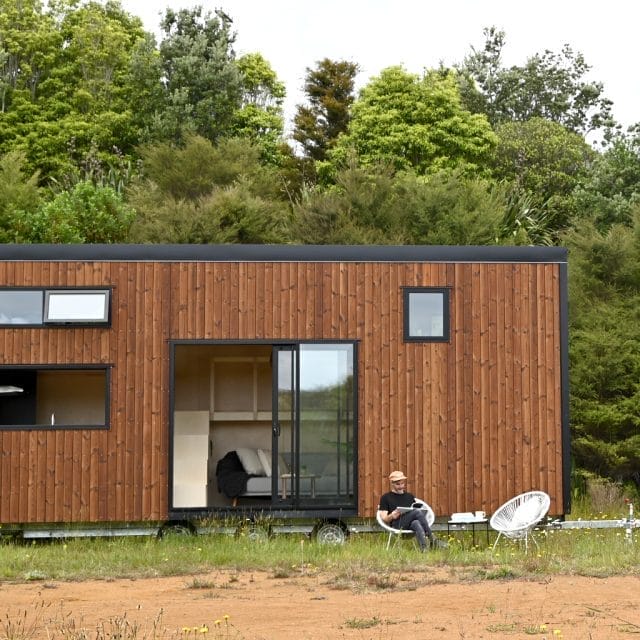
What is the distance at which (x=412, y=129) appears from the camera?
110 ft

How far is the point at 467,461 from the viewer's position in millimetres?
12711

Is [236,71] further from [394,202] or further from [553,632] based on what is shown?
[553,632]

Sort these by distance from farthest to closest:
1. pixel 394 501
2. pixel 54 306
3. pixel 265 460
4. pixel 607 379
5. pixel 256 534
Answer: pixel 607 379 < pixel 265 460 < pixel 54 306 < pixel 256 534 < pixel 394 501

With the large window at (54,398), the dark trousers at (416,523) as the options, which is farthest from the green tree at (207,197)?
the dark trousers at (416,523)

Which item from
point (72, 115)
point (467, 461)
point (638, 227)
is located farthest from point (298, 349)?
point (72, 115)

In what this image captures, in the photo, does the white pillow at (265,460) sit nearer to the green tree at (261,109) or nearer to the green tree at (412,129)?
the green tree at (412,129)

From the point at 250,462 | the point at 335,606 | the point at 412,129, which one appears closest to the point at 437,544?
the point at 250,462

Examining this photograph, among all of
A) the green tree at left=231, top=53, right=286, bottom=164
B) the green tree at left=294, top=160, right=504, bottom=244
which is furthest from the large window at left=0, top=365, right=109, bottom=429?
the green tree at left=231, top=53, right=286, bottom=164

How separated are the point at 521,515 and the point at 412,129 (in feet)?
73.7

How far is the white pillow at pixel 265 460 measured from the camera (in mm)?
13673

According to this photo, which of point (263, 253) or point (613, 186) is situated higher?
point (613, 186)

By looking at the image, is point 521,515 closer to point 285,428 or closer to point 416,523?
point 416,523

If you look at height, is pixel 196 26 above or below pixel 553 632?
above

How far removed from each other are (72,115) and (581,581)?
99.2 feet
